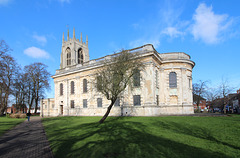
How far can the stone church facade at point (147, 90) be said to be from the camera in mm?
24672

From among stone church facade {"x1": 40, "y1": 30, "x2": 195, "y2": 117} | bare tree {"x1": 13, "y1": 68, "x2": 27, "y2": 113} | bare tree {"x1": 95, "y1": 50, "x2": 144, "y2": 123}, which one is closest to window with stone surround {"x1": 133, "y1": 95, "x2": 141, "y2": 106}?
stone church facade {"x1": 40, "y1": 30, "x2": 195, "y2": 117}

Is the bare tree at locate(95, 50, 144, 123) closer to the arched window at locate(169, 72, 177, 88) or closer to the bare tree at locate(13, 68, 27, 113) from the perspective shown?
the arched window at locate(169, 72, 177, 88)

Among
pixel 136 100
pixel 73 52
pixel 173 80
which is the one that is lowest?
pixel 136 100

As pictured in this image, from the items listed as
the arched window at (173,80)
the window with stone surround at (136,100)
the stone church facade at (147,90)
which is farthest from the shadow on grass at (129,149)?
the arched window at (173,80)

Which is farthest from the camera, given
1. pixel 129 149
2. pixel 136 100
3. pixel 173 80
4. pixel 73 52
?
pixel 73 52

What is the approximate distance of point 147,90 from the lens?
24.4 m

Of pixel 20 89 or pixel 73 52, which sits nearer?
pixel 20 89

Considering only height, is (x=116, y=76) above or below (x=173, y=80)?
below

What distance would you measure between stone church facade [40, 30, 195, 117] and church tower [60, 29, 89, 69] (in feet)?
65.8

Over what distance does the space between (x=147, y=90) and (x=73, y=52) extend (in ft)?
130

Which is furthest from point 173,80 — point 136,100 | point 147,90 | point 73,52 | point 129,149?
point 73,52

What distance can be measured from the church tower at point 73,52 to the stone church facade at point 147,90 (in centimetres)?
2004

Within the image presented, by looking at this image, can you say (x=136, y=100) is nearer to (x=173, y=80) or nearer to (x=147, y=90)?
(x=147, y=90)

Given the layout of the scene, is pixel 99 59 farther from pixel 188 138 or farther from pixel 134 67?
pixel 188 138
